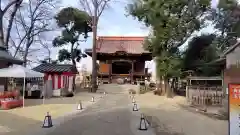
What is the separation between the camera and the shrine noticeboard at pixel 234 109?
661cm

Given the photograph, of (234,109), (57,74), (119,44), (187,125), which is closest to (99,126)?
(187,125)

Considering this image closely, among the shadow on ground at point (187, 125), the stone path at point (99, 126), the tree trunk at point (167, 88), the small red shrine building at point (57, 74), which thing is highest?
the small red shrine building at point (57, 74)

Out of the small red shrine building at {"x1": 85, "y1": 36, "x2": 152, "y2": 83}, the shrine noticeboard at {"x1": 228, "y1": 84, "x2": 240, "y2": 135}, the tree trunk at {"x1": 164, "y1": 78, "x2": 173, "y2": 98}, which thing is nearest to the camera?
the shrine noticeboard at {"x1": 228, "y1": 84, "x2": 240, "y2": 135}

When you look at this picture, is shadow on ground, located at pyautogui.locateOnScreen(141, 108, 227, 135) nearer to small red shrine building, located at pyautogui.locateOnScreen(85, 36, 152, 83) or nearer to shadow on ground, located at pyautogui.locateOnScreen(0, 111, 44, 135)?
shadow on ground, located at pyautogui.locateOnScreen(0, 111, 44, 135)

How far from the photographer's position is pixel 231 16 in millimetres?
28078

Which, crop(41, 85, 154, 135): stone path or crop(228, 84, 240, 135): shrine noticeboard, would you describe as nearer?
crop(228, 84, 240, 135): shrine noticeboard

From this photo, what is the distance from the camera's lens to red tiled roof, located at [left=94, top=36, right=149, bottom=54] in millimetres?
41250

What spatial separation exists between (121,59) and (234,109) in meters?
35.1

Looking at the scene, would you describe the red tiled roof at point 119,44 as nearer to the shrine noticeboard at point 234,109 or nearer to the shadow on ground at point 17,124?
the shadow on ground at point 17,124

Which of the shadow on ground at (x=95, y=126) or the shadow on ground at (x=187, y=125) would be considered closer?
the shadow on ground at (x=95, y=126)

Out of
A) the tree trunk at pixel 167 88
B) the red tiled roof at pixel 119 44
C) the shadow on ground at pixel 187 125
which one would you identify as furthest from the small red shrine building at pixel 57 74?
the shadow on ground at pixel 187 125

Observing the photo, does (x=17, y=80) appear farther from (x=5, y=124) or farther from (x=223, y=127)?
(x=223, y=127)

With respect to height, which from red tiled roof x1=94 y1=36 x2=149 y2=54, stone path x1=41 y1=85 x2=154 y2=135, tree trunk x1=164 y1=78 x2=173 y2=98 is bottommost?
stone path x1=41 y1=85 x2=154 y2=135

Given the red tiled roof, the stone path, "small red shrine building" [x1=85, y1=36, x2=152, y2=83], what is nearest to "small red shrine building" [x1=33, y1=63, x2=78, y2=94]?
"small red shrine building" [x1=85, y1=36, x2=152, y2=83]
